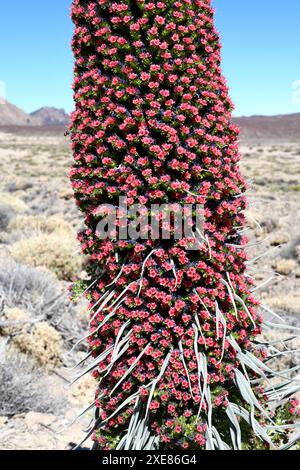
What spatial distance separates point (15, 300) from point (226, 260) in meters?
4.44

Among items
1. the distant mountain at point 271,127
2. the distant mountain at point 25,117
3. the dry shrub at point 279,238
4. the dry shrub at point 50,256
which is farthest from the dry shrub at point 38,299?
the distant mountain at point 25,117

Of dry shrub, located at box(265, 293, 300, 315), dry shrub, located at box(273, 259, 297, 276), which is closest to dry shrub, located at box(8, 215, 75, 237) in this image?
dry shrub, located at box(273, 259, 297, 276)

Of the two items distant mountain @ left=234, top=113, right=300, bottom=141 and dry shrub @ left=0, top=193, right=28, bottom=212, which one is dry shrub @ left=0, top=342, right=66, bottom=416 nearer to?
dry shrub @ left=0, top=193, right=28, bottom=212

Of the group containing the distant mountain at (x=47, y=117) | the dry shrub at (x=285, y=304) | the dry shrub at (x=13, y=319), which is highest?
the dry shrub at (x=13, y=319)

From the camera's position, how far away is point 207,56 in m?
3.07

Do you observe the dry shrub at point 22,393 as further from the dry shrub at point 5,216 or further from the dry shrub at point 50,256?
the dry shrub at point 5,216

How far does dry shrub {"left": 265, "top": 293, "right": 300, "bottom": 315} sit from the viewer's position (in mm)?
8217

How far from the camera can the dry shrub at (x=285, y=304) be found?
8217 mm

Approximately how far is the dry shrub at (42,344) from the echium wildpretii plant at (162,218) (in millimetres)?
3164

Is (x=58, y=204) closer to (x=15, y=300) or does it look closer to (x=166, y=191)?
(x=15, y=300)

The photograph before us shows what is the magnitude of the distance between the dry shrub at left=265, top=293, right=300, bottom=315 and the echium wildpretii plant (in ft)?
17.0

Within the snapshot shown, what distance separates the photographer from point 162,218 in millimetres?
2920

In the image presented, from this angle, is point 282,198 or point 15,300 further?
point 282,198
